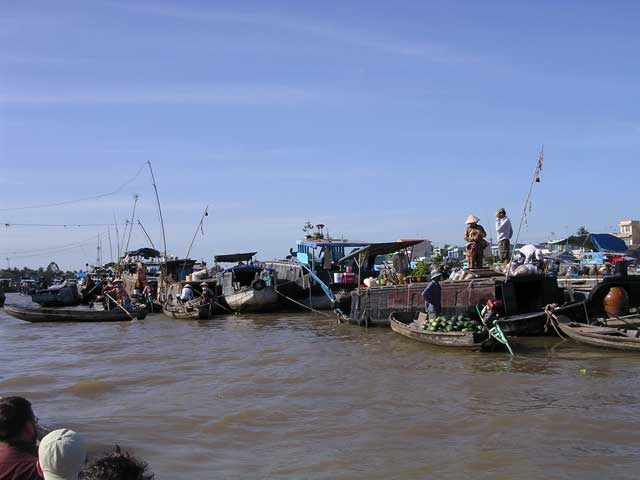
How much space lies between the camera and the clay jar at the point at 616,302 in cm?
1401

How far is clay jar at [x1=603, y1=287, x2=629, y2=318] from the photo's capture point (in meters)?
14.0

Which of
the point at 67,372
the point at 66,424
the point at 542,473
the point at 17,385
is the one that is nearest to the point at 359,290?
the point at 67,372

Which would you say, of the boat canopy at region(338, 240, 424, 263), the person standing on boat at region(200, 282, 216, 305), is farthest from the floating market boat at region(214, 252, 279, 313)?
the boat canopy at region(338, 240, 424, 263)

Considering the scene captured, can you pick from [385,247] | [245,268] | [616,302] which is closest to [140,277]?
[245,268]

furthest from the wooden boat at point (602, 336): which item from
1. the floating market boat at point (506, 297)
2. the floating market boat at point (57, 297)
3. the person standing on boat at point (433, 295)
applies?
the floating market boat at point (57, 297)

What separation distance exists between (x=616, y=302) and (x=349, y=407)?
7791 millimetres

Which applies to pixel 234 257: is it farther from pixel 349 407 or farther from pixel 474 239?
pixel 349 407

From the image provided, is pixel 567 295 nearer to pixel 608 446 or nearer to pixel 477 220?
pixel 477 220

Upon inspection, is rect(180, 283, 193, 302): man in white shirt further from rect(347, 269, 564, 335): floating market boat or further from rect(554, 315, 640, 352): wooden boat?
rect(554, 315, 640, 352): wooden boat

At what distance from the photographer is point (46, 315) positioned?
23750 mm

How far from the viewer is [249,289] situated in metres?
25.9

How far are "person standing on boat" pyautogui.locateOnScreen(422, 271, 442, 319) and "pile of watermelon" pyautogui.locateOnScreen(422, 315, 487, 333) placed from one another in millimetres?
391

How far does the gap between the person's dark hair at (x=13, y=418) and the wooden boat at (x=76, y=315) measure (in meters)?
19.8

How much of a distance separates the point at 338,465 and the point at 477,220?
10.4 metres
